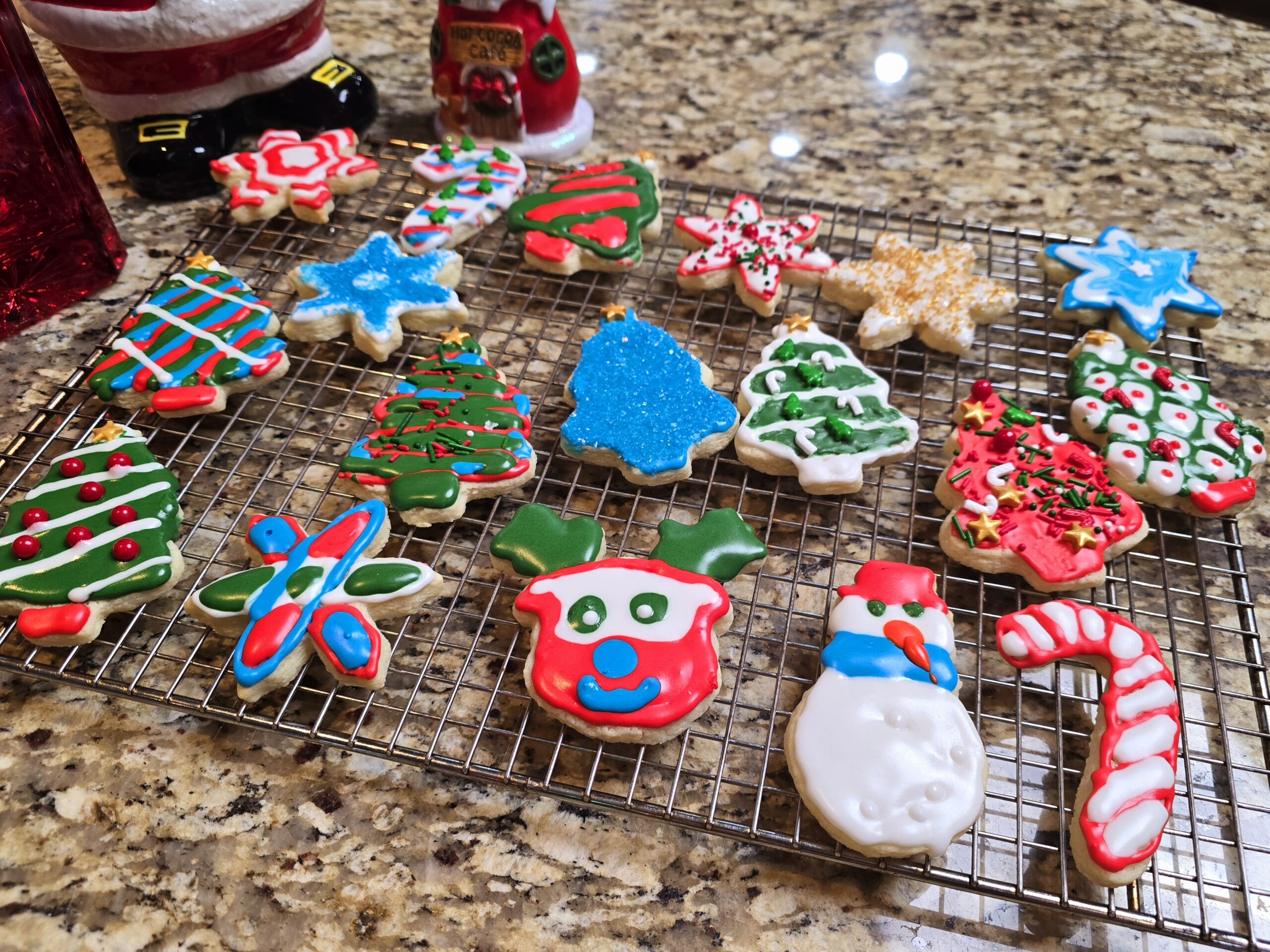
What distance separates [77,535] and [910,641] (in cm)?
85

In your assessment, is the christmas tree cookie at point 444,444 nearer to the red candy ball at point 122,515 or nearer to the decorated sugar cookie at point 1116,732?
the red candy ball at point 122,515

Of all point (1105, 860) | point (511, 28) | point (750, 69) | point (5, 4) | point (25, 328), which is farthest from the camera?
point (750, 69)

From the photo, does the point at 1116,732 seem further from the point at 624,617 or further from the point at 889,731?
the point at 624,617

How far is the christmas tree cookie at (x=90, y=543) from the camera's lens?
3.06ft

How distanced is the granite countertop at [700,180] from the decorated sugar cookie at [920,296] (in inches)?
9.4

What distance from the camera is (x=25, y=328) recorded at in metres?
1.23

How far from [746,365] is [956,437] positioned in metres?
0.29

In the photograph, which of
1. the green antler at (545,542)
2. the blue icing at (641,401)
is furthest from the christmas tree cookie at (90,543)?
the blue icing at (641,401)

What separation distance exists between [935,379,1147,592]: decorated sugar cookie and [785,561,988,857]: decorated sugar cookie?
0.11 metres

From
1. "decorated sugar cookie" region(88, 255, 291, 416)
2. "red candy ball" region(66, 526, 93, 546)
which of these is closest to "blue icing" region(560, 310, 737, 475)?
"decorated sugar cookie" region(88, 255, 291, 416)

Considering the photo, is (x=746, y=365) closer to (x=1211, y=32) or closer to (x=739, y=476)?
(x=739, y=476)

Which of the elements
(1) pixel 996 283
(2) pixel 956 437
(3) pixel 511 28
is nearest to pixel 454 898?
(2) pixel 956 437

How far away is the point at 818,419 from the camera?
43.7 inches

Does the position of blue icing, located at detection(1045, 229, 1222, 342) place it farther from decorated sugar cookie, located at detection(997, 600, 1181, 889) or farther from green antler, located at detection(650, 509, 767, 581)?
green antler, located at detection(650, 509, 767, 581)
